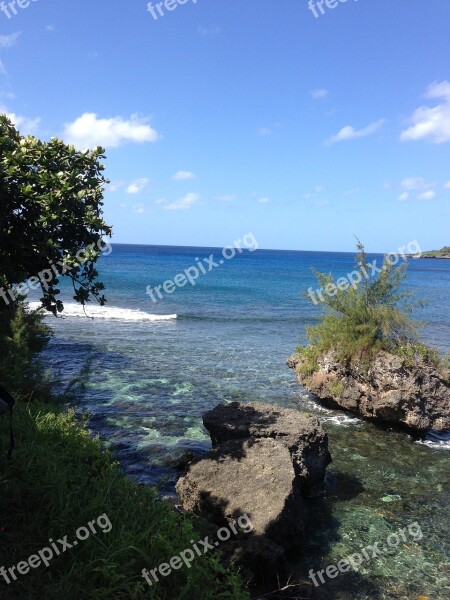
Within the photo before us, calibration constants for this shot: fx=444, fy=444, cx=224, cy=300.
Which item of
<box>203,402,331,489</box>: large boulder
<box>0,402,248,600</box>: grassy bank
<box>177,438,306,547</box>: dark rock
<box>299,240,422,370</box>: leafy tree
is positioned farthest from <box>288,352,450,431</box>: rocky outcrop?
<box>0,402,248,600</box>: grassy bank

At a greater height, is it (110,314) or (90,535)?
(110,314)

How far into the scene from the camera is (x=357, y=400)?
1783 cm

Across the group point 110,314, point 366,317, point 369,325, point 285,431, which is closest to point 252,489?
point 285,431

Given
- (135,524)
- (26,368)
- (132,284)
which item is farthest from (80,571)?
(132,284)

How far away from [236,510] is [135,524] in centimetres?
310

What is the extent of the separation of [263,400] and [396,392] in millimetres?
5516

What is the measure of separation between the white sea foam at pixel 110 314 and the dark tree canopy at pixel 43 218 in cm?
2849

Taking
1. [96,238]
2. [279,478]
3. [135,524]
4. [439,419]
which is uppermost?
[96,238]

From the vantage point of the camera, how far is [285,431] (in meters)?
12.9

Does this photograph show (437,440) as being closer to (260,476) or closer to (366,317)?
(366,317)

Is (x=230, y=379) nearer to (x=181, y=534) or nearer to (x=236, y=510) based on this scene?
(x=236, y=510)

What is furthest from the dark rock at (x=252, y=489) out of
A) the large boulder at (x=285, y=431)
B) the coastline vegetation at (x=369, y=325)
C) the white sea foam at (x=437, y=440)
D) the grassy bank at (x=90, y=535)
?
the coastline vegetation at (x=369, y=325)

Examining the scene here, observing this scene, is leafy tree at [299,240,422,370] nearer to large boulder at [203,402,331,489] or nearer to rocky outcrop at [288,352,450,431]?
rocky outcrop at [288,352,450,431]

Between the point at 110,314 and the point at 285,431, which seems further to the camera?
the point at 110,314
